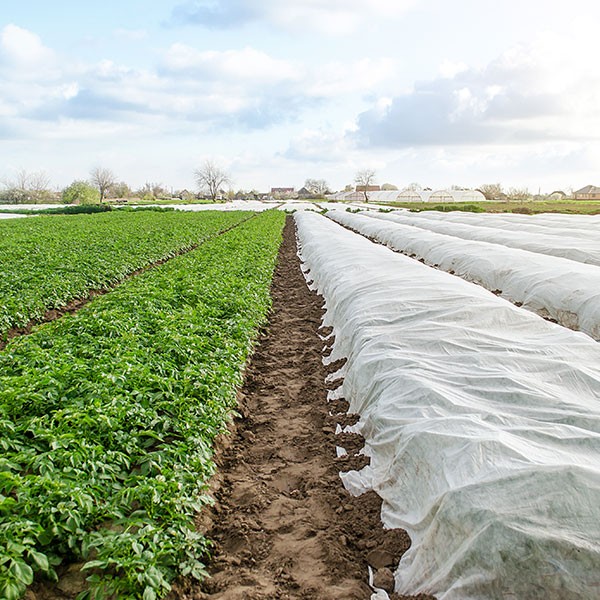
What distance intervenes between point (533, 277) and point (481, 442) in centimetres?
700

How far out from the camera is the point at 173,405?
171 inches

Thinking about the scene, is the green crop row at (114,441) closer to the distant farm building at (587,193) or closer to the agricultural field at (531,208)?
the agricultural field at (531,208)

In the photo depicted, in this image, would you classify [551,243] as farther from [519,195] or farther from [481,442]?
[519,195]

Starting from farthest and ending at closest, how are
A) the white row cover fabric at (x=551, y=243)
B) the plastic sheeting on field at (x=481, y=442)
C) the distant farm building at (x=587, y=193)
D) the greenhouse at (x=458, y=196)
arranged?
the distant farm building at (x=587, y=193), the greenhouse at (x=458, y=196), the white row cover fabric at (x=551, y=243), the plastic sheeting on field at (x=481, y=442)

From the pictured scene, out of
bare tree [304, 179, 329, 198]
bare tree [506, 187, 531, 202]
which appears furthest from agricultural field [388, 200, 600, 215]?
bare tree [304, 179, 329, 198]

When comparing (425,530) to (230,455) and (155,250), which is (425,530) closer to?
(230,455)

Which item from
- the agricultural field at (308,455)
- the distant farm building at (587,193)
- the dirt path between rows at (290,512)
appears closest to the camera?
the agricultural field at (308,455)

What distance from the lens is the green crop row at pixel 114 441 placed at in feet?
8.87

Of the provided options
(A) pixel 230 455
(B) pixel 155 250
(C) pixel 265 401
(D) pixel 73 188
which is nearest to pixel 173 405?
(A) pixel 230 455

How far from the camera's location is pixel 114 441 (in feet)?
12.3

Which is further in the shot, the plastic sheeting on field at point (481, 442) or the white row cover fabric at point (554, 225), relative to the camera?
the white row cover fabric at point (554, 225)

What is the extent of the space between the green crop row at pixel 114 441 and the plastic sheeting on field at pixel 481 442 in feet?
4.45

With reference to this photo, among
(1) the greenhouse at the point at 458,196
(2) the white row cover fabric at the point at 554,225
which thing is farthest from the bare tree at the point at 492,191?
(2) the white row cover fabric at the point at 554,225

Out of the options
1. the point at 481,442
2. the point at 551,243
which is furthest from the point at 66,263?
the point at 551,243
